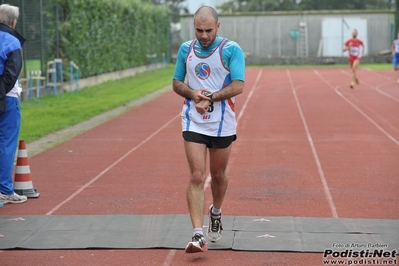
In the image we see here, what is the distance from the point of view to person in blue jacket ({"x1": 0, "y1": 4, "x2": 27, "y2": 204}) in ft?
30.4

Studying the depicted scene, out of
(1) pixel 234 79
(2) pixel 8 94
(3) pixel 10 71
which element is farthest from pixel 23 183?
(1) pixel 234 79

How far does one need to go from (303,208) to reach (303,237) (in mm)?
1516

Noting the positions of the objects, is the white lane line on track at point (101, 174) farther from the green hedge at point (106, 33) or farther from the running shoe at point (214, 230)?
the green hedge at point (106, 33)

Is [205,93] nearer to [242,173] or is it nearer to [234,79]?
[234,79]

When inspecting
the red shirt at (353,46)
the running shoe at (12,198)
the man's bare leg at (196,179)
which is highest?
the red shirt at (353,46)

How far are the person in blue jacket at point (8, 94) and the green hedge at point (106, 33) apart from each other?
1844 centimetres

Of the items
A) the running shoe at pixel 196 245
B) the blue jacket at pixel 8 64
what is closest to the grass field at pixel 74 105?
the blue jacket at pixel 8 64

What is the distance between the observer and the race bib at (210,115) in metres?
7.22

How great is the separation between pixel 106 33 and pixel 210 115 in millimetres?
26929

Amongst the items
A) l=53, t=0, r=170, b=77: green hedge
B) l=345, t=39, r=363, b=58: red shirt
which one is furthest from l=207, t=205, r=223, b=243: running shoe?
l=345, t=39, r=363, b=58: red shirt

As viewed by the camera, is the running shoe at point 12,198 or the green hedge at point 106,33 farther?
the green hedge at point 106,33

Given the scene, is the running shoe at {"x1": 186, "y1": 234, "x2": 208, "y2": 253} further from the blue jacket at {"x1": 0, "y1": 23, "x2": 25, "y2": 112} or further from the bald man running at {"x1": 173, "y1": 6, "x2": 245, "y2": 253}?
the blue jacket at {"x1": 0, "y1": 23, "x2": 25, "y2": 112}

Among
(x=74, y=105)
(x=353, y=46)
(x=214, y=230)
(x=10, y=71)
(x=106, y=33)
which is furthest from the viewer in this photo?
(x=106, y=33)

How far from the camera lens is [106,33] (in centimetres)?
3362
